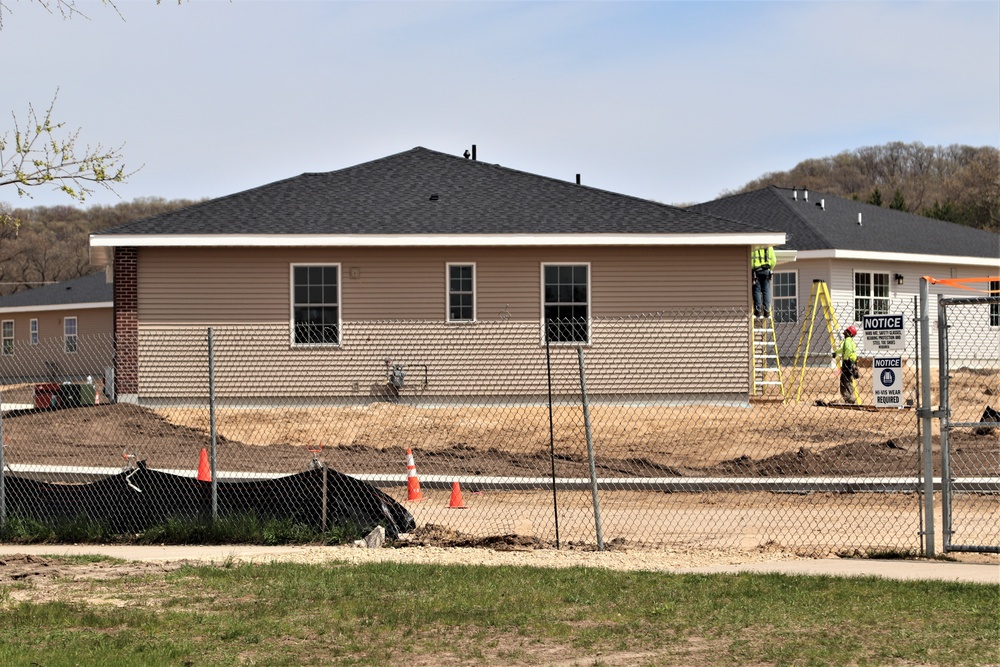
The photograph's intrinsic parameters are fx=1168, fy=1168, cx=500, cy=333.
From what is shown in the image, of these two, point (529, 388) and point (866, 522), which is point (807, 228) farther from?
point (866, 522)

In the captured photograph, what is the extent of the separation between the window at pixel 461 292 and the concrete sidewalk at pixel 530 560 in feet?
42.3

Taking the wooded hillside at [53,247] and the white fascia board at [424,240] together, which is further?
the wooded hillside at [53,247]

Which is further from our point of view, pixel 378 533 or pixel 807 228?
pixel 807 228

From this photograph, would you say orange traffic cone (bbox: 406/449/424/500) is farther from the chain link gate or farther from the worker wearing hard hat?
the worker wearing hard hat

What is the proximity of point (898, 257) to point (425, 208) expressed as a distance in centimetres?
1455

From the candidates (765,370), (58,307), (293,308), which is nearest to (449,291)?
(293,308)

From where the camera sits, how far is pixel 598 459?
16641 millimetres

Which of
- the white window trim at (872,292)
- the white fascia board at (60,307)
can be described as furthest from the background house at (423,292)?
the white fascia board at (60,307)

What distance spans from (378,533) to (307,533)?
2.08 feet

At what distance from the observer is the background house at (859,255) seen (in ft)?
99.4

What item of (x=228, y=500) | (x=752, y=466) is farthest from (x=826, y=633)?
(x=752, y=466)

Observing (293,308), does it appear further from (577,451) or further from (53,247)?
(53,247)

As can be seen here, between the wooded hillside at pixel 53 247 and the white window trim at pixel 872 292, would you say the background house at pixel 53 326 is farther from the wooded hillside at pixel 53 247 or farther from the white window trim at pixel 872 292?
the white window trim at pixel 872 292

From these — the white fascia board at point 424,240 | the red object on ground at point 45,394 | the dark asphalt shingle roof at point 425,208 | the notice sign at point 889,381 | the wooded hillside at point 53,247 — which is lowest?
the red object on ground at point 45,394
